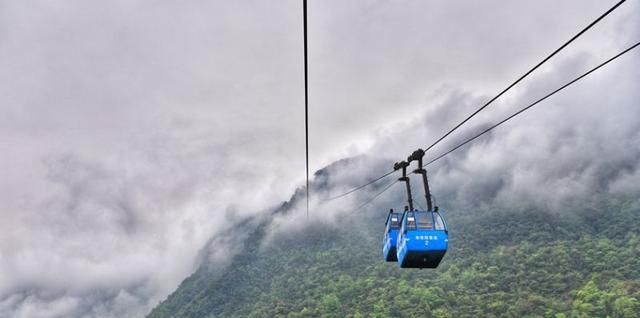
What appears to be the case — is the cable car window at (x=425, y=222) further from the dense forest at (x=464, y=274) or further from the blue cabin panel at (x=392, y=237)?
the dense forest at (x=464, y=274)

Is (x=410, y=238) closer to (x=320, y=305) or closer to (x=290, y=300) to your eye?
(x=320, y=305)

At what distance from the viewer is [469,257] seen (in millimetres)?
120688

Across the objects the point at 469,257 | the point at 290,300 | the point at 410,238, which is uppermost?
the point at 469,257

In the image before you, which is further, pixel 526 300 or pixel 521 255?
pixel 521 255

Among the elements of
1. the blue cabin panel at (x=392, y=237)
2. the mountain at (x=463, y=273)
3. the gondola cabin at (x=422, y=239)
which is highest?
the mountain at (x=463, y=273)

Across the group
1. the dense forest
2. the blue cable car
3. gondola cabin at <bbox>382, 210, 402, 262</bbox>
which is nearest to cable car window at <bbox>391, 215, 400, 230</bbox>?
gondola cabin at <bbox>382, 210, 402, 262</bbox>

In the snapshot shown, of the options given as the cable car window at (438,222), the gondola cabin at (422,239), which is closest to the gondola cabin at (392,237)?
the gondola cabin at (422,239)

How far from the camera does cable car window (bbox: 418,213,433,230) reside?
14.8 meters

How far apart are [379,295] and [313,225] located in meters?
101

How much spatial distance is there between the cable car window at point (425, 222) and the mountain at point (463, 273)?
6323cm

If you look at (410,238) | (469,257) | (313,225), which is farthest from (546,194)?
(410,238)

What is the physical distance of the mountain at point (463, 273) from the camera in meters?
78.9

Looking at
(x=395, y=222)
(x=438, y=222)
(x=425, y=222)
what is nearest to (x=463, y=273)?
(x=395, y=222)

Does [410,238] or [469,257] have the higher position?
[469,257]
